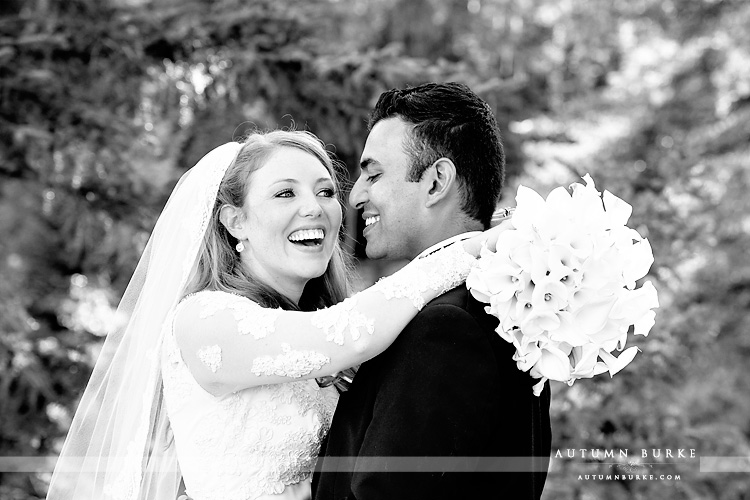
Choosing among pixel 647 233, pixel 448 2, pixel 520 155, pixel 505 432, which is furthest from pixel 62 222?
pixel 448 2

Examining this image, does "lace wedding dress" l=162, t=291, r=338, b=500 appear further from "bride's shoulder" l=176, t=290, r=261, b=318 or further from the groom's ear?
the groom's ear

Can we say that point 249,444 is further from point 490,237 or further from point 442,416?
point 490,237

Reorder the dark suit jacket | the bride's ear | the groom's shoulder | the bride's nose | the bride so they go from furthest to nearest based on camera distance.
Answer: the bride's ear → the bride's nose → the bride → the groom's shoulder → the dark suit jacket

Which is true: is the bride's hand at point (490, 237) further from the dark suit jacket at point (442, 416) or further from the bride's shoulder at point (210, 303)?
the bride's shoulder at point (210, 303)

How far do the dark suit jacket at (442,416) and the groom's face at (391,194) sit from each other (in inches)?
17.6

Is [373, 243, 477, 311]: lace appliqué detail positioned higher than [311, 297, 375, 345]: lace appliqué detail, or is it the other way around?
[373, 243, 477, 311]: lace appliqué detail

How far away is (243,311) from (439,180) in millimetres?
829

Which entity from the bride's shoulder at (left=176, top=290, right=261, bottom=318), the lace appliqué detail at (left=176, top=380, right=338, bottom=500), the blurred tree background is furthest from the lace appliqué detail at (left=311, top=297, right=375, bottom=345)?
the blurred tree background

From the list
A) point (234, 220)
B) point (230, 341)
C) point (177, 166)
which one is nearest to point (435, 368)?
point (230, 341)

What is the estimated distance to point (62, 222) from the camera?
274 inches

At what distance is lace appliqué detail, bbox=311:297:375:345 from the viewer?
2.71m

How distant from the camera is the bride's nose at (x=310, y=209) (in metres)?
3.39

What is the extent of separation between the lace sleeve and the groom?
8 centimetres

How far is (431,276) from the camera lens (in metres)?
2.72
